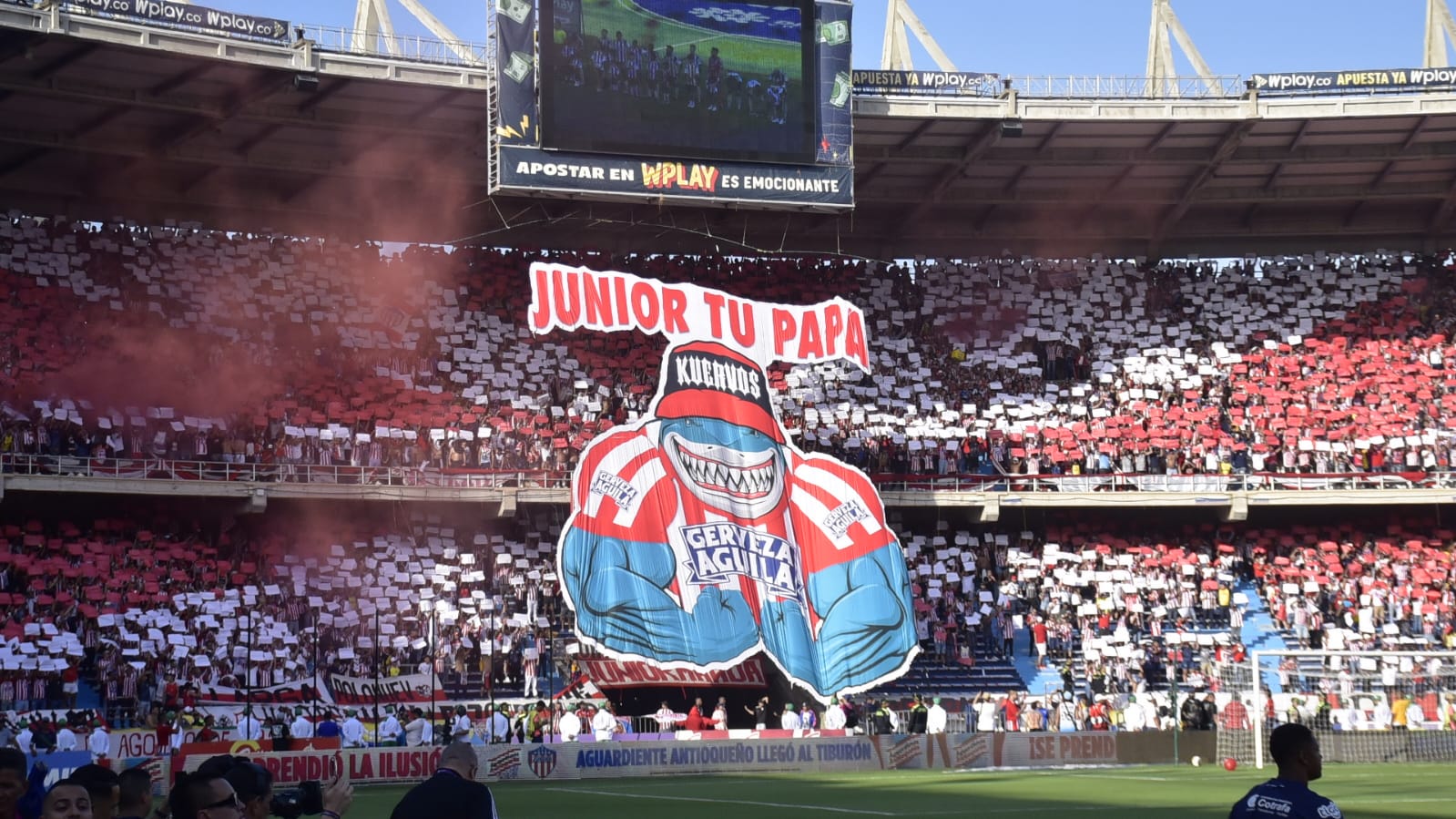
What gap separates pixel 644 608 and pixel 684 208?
61.8 ft

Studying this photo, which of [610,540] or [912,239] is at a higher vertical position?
[912,239]

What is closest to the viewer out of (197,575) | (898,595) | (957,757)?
(957,757)

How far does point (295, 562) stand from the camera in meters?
40.3

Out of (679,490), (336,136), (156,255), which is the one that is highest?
(336,136)

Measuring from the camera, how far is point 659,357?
48625 millimetres

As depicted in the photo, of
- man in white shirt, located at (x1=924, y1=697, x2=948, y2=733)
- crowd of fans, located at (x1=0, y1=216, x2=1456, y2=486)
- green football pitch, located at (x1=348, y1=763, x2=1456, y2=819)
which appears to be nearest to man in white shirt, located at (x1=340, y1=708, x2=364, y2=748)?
green football pitch, located at (x1=348, y1=763, x2=1456, y2=819)

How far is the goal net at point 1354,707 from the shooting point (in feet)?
107

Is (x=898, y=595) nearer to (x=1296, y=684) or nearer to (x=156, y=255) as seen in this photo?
(x=1296, y=684)

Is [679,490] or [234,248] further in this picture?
[234,248]

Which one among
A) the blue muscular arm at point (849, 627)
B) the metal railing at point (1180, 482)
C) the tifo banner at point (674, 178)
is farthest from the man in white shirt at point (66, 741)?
the metal railing at point (1180, 482)

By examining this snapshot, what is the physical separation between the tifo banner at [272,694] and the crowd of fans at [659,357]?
6.39m

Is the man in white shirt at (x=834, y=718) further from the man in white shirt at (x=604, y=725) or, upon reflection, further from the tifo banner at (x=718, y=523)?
the man in white shirt at (x=604, y=725)

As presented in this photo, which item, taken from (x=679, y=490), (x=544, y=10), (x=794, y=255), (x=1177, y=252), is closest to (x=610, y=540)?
(x=679, y=490)

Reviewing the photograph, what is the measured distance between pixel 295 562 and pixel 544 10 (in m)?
14.5
